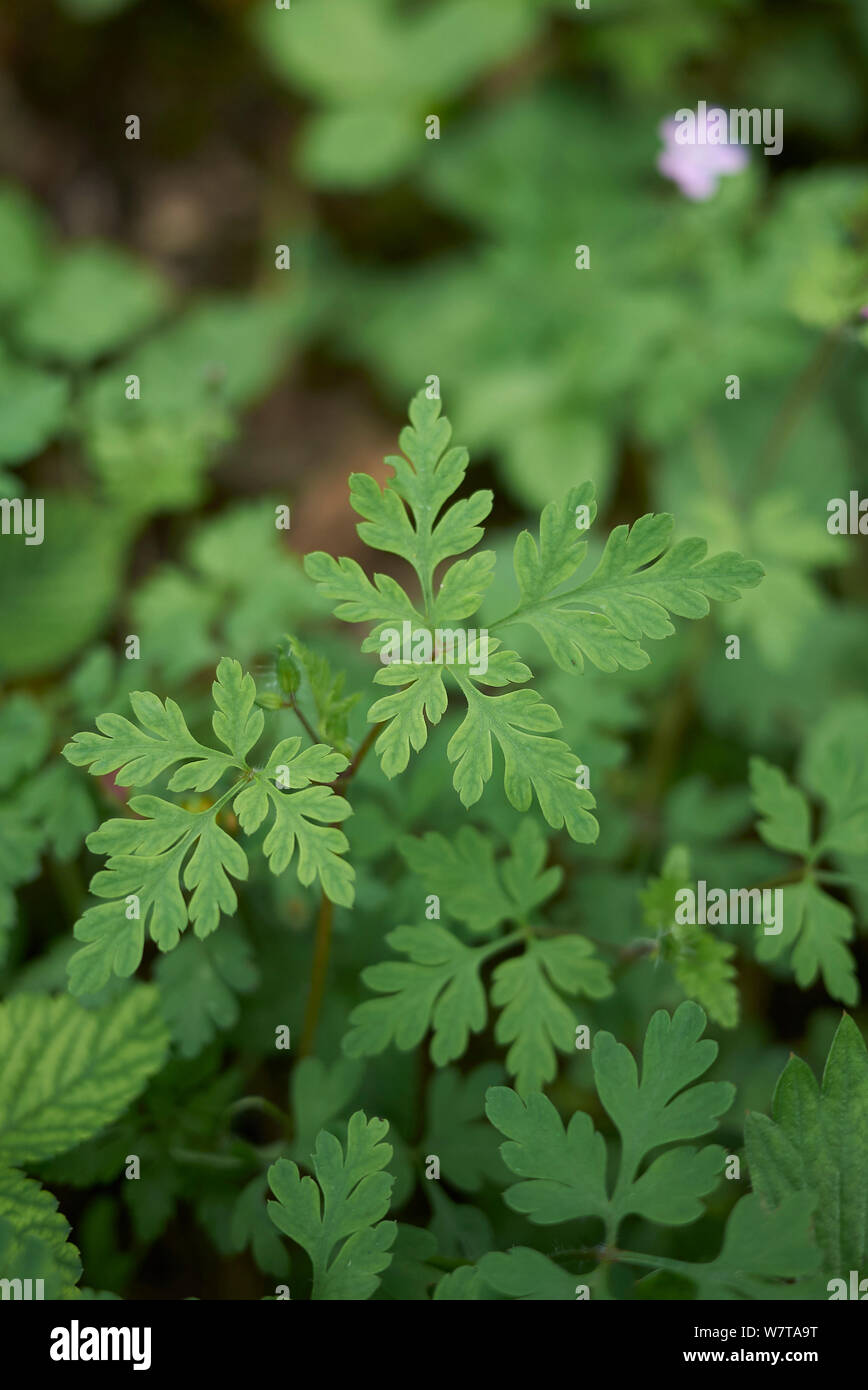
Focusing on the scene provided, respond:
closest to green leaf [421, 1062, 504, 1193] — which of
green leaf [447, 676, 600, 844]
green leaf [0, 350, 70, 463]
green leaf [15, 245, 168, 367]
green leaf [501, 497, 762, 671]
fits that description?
green leaf [447, 676, 600, 844]

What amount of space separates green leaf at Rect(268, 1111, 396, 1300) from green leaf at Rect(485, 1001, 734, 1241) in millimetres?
172

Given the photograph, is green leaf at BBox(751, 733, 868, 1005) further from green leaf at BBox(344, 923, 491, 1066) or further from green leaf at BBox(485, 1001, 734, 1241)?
green leaf at BBox(344, 923, 491, 1066)

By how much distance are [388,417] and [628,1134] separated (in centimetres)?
257

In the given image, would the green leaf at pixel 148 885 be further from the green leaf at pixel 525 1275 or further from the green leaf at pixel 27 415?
the green leaf at pixel 27 415

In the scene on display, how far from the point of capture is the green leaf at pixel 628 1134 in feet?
4.14

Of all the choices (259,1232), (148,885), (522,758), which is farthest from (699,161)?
(259,1232)

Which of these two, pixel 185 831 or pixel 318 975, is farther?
pixel 318 975

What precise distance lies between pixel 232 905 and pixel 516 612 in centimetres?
52

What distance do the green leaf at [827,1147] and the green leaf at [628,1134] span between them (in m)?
0.14

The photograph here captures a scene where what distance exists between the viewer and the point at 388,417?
336cm

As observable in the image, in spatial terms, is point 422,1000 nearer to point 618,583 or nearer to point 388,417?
point 618,583

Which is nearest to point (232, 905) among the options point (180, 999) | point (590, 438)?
point (180, 999)

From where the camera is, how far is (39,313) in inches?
121

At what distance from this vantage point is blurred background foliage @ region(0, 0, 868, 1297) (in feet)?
5.62
